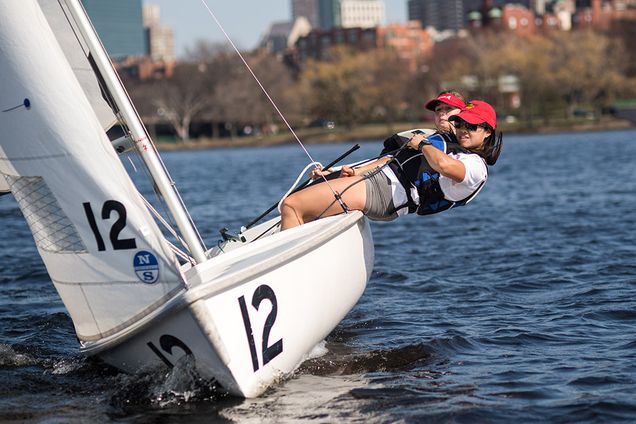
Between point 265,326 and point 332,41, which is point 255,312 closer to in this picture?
point 265,326

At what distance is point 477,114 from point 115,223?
235 centimetres

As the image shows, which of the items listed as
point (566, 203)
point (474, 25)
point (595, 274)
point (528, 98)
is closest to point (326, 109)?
point (528, 98)

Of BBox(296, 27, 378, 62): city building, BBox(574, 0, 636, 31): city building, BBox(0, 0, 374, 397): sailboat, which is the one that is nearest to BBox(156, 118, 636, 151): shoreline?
BBox(296, 27, 378, 62): city building

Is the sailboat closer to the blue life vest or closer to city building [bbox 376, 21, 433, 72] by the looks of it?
the blue life vest

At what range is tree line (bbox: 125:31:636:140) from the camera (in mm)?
69875

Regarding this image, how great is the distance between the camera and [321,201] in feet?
21.1

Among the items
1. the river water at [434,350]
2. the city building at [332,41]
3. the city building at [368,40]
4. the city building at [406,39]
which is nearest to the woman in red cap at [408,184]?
the river water at [434,350]

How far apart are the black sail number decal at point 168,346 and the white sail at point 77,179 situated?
17 cm

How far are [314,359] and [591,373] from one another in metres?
1.71

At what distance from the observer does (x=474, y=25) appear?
12481 cm

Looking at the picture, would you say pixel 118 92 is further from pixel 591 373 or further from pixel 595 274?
pixel 595 274

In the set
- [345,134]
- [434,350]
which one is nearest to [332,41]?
[345,134]

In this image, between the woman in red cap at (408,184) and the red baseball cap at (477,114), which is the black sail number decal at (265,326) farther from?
the red baseball cap at (477,114)

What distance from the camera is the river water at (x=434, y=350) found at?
5.46m
